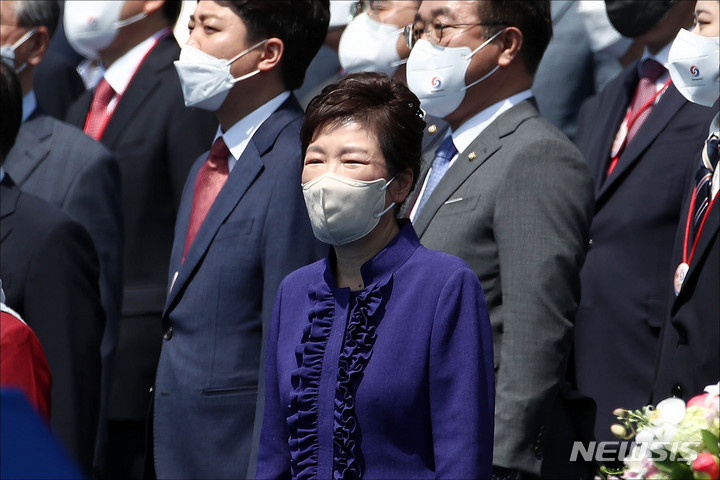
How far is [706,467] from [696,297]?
6.53 ft

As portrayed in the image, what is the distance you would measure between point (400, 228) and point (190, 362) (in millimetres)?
1350

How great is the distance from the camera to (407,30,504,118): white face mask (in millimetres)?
5051

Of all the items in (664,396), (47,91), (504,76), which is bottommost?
(47,91)

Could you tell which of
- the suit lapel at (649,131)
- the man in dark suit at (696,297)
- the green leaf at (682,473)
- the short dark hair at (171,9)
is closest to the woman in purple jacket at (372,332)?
the green leaf at (682,473)

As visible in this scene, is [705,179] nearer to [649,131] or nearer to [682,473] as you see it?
[649,131]

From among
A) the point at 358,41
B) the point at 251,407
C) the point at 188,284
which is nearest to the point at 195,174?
the point at 188,284

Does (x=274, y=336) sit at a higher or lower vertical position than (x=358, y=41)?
higher

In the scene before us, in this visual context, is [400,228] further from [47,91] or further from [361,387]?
[47,91]

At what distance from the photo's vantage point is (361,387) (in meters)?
3.52

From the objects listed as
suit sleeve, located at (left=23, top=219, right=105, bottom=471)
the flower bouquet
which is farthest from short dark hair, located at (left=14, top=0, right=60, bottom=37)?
the flower bouquet

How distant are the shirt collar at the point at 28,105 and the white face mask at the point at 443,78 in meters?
2.46

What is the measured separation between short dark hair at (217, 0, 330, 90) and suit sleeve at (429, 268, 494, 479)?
212 centimetres

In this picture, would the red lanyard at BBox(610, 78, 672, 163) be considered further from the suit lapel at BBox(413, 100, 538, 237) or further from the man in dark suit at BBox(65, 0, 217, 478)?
the man in dark suit at BBox(65, 0, 217, 478)

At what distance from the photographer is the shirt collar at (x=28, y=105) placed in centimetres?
670
